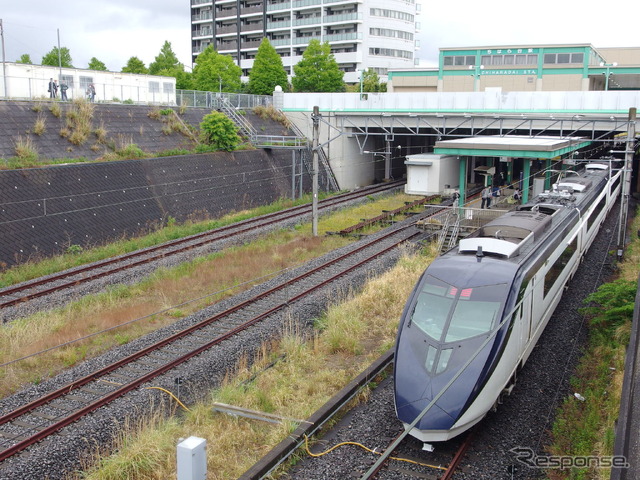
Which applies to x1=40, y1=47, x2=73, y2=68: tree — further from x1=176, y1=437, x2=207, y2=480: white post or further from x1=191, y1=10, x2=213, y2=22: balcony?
x1=176, y1=437, x2=207, y2=480: white post

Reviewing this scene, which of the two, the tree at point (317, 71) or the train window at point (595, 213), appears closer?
the train window at point (595, 213)

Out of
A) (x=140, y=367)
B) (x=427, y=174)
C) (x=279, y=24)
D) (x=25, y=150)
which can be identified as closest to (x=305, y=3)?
(x=279, y=24)

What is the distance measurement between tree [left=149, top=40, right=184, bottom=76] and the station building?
25.5 m

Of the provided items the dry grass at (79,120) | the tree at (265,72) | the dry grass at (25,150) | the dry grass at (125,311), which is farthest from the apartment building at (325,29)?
the dry grass at (125,311)

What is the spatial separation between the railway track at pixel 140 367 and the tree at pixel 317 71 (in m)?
42.9

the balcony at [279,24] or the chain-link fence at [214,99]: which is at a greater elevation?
the balcony at [279,24]

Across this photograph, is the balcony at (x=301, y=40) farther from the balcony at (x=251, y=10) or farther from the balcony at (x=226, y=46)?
the balcony at (x=226, y=46)

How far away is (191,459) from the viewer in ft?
21.6

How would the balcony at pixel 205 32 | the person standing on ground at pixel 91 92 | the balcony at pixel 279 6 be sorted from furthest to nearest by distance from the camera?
the balcony at pixel 205 32, the balcony at pixel 279 6, the person standing on ground at pixel 91 92

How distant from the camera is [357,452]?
357 inches

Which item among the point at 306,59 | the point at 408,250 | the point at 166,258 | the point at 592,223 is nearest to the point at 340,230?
the point at 408,250

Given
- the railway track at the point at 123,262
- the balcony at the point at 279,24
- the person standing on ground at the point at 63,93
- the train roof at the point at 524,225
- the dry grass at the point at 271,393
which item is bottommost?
the dry grass at the point at 271,393

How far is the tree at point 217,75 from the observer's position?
5684 cm

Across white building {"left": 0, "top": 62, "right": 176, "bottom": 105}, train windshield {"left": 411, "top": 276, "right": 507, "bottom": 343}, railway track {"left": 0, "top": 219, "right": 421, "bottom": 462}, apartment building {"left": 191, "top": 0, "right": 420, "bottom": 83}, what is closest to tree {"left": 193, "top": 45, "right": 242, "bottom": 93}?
white building {"left": 0, "top": 62, "right": 176, "bottom": 105}
